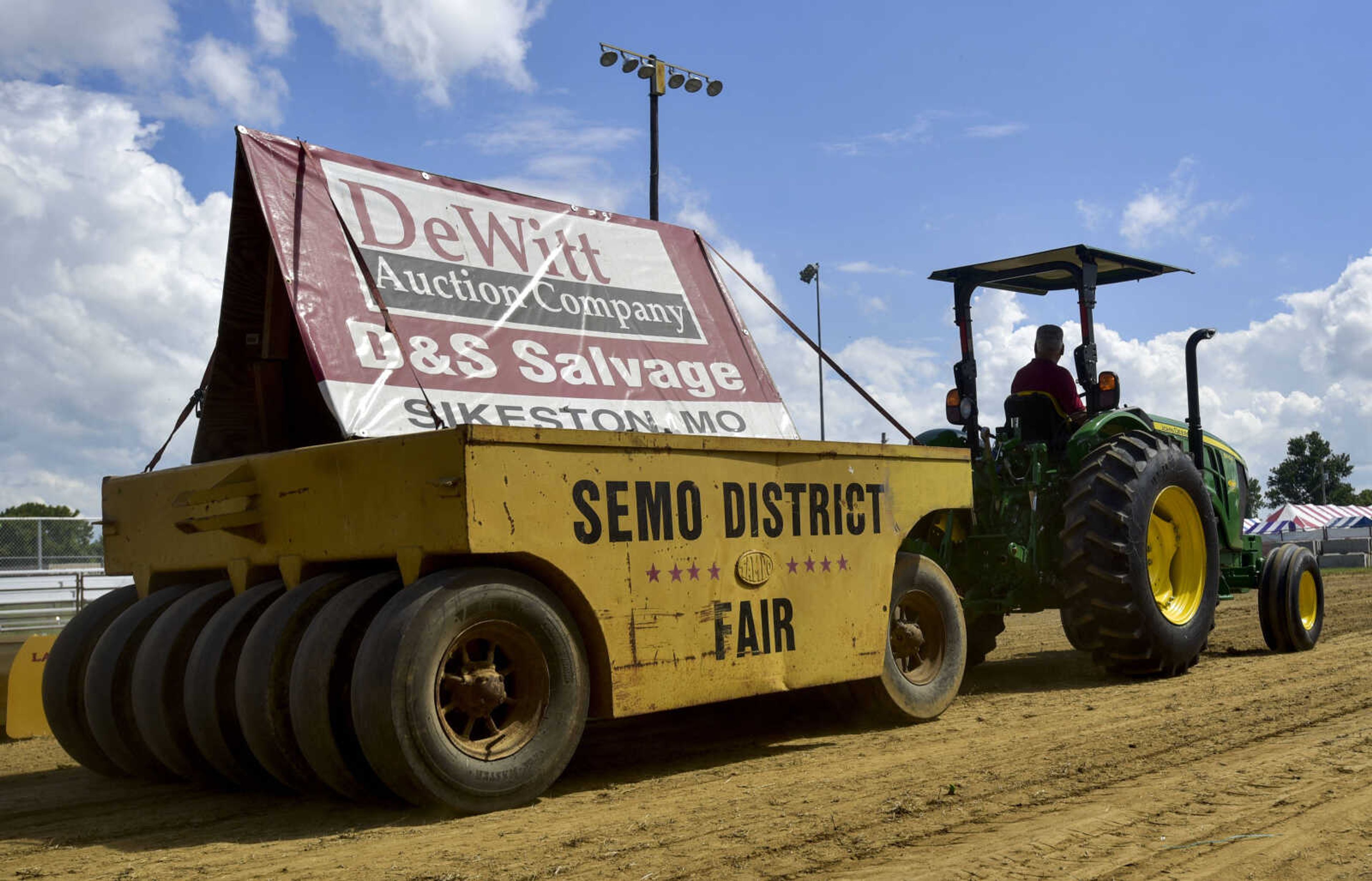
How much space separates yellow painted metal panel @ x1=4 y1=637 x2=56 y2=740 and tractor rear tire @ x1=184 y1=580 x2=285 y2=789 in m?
3.34

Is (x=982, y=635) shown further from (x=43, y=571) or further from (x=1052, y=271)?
(x=43, y=571)

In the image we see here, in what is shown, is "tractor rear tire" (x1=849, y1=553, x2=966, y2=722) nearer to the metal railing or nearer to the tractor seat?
the tractor seat

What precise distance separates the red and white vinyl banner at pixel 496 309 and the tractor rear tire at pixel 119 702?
1448 mm

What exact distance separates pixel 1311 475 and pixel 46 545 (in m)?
77.4

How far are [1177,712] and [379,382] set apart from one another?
4689mm

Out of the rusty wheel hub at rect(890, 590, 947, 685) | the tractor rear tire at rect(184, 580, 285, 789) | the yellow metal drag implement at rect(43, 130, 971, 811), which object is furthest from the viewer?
the rusty wheel hub at rect(890, 590, 947, 685)

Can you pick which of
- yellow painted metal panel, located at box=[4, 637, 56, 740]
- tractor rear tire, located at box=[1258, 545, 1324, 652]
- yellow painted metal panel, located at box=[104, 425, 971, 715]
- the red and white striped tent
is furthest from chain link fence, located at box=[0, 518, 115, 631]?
the red and white striped tent

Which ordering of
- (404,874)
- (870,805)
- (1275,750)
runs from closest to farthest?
(404,874) < (870,805) < (1275,750)

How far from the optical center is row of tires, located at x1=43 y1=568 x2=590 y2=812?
4.59m

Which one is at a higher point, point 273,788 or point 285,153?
point 285,153

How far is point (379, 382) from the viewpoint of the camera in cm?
672

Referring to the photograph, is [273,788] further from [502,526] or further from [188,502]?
[502,526]

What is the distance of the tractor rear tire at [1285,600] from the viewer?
980 cm

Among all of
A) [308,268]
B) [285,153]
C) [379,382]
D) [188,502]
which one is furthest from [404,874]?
[285,153]
